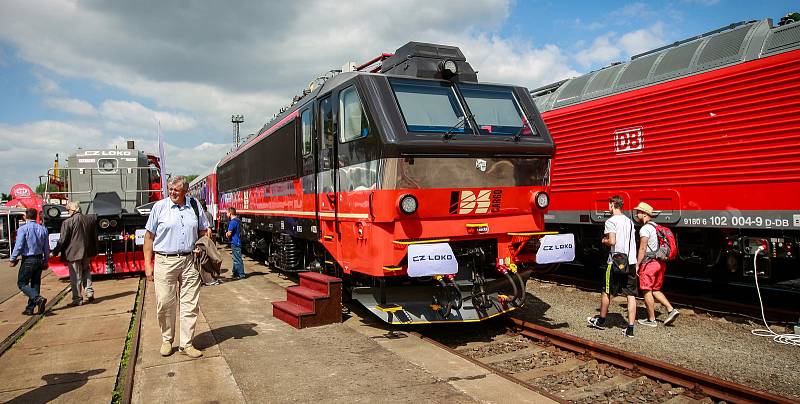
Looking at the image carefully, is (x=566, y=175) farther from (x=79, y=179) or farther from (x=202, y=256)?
(x=79, y=179)

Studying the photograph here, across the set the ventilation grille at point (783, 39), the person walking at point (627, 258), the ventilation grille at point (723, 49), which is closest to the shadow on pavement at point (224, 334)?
the person walking at point (627, 258)

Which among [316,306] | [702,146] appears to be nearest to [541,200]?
[702,146]

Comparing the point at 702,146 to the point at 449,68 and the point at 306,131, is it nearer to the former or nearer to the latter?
the point at 449,68

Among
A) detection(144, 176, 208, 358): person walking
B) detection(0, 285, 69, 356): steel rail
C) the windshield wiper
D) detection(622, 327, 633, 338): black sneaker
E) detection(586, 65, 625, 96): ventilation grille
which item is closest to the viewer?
detection(144, 176, 208, 358): person walking

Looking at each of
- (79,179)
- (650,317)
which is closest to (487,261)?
(650,317)

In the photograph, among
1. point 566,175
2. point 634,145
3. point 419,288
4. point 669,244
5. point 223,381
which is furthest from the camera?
point 566,175

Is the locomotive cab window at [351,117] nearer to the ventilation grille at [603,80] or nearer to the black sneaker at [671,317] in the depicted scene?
the black sneaker at [671,317]

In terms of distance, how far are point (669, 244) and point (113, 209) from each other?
1126cm

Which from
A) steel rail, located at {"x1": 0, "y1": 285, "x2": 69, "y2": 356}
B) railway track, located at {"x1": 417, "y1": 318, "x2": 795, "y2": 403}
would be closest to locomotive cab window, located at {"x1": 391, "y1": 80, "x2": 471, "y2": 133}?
railway track, located at {"x1": 417, "y1": 318, "x2": 795, "y2": 403}

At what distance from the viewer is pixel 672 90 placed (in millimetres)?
8578

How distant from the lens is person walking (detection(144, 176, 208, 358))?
18.7ft

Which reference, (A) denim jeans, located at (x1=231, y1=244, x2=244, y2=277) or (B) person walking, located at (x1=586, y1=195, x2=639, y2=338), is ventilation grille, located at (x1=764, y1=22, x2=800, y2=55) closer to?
(B) person walking, located at (x1=586, y1=195, x2=639, y2=338)

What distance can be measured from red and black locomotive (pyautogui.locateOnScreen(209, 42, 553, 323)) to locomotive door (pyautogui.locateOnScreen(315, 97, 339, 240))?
0.03 meters

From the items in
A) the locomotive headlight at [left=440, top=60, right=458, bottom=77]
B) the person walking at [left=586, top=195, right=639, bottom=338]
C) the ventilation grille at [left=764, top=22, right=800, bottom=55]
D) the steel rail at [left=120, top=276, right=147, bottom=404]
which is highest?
the ventilation grille at [left=764, top=22, right=800, bottom=55]
